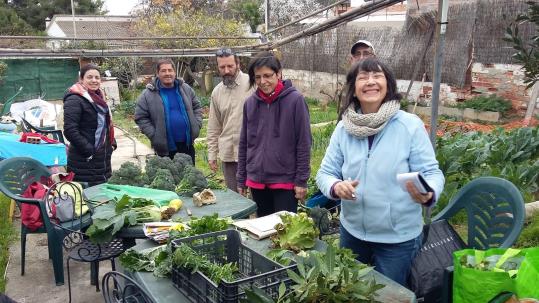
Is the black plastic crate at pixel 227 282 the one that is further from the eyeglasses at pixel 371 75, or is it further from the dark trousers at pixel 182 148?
the dark trousers at pixel 182 148

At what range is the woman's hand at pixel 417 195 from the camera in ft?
6.88

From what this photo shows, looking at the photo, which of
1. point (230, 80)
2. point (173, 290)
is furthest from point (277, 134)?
Answer: point (173, 290)

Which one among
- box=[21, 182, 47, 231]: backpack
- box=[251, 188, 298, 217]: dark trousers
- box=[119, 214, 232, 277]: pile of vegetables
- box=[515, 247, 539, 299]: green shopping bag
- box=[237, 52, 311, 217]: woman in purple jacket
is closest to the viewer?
box=[515, 247, 539, 299]: green shopping bag

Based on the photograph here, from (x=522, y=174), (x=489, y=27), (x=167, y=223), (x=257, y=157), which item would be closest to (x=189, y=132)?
(x=257, y=157)

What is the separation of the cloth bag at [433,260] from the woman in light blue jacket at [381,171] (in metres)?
0.06

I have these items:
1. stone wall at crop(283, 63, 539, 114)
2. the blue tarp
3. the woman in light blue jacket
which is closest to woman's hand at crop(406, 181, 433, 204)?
the woman in light blue jacket

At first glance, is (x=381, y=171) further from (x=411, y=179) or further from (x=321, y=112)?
(x=321, y=112)

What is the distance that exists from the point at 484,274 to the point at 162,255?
1.37 metres

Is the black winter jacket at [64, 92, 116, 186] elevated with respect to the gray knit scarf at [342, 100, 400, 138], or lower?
lower

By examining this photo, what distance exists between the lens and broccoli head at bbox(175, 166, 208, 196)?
3685mm

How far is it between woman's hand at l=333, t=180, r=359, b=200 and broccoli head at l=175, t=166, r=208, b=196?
5.35 ft

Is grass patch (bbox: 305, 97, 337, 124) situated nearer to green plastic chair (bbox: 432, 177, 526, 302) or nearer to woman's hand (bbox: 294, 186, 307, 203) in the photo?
woman's hand (bbox: 294, 186, 307, 203)

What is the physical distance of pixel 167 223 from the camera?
2.88 m

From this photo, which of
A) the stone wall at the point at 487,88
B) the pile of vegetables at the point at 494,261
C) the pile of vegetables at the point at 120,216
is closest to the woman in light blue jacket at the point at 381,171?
the pile of vegetables at the point at 494,261
